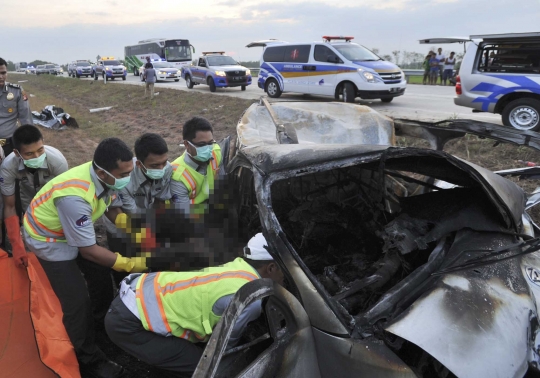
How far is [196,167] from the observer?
332 cm

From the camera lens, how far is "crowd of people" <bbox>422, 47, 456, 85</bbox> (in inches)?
661

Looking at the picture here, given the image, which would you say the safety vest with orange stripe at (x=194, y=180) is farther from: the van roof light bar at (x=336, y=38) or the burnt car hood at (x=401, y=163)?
the van roof light bar at (x=336, y=38)

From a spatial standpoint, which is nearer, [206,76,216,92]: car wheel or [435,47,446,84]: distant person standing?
[206,76,216,92]: car wheel

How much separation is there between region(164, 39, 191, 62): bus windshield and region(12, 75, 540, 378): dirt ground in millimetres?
9007

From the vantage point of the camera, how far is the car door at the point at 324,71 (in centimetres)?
1111

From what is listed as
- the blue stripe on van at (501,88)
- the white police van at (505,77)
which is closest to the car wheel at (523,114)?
the white police van at (505,77)

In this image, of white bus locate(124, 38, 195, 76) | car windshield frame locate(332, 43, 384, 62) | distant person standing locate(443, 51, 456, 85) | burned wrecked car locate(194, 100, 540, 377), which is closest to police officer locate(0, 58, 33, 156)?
burned wrecked car locate(194, 100, 540, 377)

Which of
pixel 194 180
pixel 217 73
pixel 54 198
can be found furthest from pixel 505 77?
pixel 217 73

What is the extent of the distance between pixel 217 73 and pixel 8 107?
1258 centimetres

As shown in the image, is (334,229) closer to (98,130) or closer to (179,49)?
(98,130)

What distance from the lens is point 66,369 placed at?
2.13 metres

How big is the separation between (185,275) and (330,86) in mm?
10160

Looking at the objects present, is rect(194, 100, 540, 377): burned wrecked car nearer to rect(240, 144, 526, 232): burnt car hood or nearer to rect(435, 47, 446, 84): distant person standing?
rect(240, 144, 526, 232): burnt car hood

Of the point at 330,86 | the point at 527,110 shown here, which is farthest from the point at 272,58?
the point at 527,110
